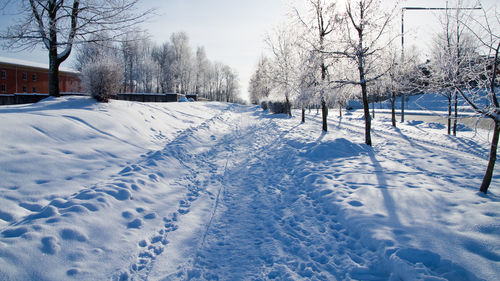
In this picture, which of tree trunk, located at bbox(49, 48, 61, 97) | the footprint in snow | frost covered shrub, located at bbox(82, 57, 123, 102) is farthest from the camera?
tree trunk, located at bbox(49, 48, 61, 97)

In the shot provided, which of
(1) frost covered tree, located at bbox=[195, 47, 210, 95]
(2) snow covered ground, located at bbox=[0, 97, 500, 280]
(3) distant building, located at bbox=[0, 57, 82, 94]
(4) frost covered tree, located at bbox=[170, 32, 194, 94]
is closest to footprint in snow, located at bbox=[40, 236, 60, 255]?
(2) snow covered ground, located at bbox=[0, 97, 500, 280]

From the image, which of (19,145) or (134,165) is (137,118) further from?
→ (19,145)

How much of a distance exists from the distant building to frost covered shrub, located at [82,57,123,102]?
33.4m

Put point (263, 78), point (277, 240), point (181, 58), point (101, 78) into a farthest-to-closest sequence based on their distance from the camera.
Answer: point (181, 58), point (263, 78), point (101, 78), point (277, 240)

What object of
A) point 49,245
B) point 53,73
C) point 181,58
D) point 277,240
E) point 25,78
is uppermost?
point 181,58

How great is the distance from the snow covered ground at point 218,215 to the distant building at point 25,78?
39.8 m

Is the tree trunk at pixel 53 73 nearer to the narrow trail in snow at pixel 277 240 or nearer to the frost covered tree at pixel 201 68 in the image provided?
the narrow trail in snow at pixel 277 240

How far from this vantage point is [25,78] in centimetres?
3988

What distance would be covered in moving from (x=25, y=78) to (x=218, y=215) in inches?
2144

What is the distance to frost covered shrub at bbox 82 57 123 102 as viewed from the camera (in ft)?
31.4

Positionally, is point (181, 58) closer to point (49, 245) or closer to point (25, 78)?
point (25, 78)

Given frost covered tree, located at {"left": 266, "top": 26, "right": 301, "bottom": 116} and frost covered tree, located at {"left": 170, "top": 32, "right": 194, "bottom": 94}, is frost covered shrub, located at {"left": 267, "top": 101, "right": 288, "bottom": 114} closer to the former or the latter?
frost covered tree, located at {"left": 266, "top": 26, "right": 301, "bottom": 116}

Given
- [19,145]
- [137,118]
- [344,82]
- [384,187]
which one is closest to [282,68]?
[344,82]

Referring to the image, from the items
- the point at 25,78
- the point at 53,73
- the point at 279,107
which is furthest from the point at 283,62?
the point at 25,78
